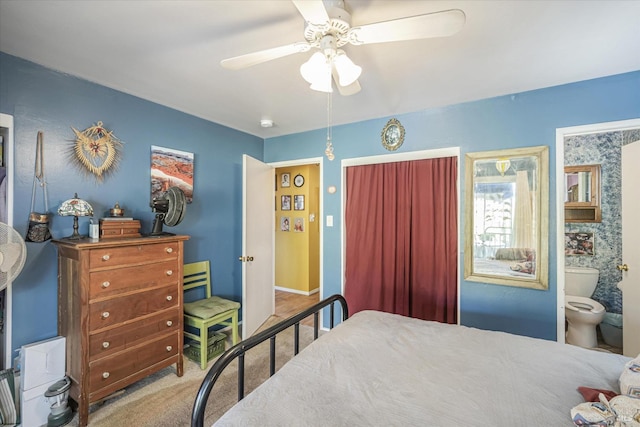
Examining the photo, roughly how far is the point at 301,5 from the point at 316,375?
1517mm

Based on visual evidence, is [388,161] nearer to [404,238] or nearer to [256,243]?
[404,238]

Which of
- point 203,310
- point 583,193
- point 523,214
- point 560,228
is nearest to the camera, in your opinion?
point 560,228

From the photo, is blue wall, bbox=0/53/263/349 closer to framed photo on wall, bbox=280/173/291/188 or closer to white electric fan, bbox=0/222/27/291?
white electric fan, bbox=0/222/27/291

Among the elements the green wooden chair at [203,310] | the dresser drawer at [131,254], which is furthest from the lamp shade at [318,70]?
the green wooden chair at [203,310]

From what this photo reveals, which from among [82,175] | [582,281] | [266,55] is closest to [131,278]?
[82,175]

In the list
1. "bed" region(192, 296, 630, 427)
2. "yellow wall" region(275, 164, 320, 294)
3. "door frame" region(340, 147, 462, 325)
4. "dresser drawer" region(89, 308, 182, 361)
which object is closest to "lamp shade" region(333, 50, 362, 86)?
"bed" region(192, 296, 630, 427)

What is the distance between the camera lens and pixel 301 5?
3.41 ft

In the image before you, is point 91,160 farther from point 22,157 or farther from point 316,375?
point 316,375

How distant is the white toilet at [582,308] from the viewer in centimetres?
275

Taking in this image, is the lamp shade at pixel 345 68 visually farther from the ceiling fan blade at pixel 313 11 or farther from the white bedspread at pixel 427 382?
the white bedspread at pixel 427 382

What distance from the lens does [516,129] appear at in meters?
2.39

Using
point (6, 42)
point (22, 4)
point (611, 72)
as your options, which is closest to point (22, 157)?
point (6, 42)

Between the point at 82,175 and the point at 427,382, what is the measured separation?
2.70 meters

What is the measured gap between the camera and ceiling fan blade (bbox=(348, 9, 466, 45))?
3.43ft
